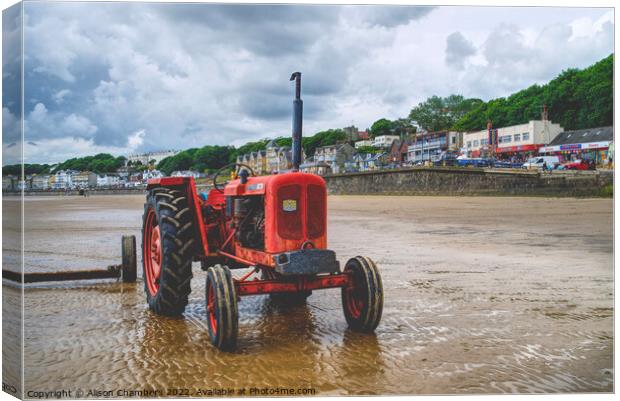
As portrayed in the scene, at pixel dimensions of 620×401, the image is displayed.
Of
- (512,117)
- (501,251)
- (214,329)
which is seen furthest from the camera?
(501,251)

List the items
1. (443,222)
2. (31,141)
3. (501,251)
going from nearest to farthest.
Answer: (31,141), (501,251), (443,222)

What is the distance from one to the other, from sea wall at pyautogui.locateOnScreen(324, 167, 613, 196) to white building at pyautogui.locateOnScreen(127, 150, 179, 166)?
9457mm

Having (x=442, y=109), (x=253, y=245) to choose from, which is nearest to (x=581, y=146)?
(x=442, y=109)

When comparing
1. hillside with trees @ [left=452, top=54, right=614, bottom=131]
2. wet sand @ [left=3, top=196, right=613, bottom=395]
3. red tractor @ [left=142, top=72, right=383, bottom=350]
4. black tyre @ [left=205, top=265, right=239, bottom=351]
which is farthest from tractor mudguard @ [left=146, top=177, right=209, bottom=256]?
hillside with trees @ [left=452, top=54, right=614, bottom=131]

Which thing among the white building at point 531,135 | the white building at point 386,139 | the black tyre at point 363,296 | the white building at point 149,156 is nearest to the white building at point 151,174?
the white building at point 149,156

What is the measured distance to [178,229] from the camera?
4.84 metres

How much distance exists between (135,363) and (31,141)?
1601 mm

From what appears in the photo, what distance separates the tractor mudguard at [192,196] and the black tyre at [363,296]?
4.50ft

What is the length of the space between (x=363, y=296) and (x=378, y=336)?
34 cm

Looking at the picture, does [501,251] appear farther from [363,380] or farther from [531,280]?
[363,380]

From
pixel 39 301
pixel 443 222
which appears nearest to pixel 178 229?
pixel 39 301

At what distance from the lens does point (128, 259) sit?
263 inches

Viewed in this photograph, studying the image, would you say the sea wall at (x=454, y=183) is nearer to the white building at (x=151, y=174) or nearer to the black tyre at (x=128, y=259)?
the black tyre at (x=128, y=259)

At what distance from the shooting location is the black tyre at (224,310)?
387 cm
